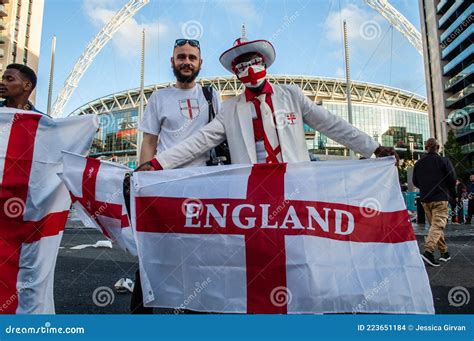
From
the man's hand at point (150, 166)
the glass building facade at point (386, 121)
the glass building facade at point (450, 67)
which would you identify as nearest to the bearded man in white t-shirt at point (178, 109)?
the man's hand at point (150, 166)

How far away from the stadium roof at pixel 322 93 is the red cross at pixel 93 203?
242ft

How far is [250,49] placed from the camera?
2.55 metres

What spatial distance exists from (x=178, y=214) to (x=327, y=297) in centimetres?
91

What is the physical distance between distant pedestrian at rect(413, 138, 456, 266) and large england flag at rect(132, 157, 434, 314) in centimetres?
390

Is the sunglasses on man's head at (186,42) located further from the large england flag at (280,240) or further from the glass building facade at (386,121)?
the glass building facade at (386,121)

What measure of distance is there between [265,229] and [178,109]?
3.59 ft

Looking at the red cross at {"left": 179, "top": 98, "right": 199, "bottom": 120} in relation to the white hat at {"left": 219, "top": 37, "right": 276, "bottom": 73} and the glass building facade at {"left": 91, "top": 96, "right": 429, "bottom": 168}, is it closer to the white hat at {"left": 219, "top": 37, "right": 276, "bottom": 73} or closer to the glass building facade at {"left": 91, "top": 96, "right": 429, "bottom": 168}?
the white hat at {"left": 219, "top": 37, "right": 276, "bottom": 73}

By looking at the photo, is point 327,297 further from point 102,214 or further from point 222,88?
point 222,88

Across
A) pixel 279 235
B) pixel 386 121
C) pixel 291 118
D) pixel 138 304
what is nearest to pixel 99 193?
pixel 138 304

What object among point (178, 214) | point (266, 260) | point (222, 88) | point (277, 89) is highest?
point (222, 88)

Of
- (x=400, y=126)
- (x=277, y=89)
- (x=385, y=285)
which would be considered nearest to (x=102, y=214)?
(x=277, y=89)

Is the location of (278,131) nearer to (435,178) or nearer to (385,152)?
(385,152)

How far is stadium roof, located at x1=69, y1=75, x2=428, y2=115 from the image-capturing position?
7669 cm
